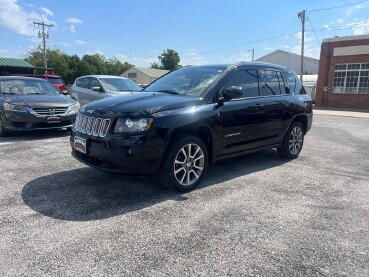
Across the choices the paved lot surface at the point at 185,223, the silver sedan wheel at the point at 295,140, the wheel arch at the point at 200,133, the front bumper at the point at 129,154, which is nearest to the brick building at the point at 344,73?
the silver sedan wheel at the point at 295,140

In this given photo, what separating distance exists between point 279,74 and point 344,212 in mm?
3031

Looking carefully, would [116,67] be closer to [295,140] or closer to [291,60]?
[291,60]

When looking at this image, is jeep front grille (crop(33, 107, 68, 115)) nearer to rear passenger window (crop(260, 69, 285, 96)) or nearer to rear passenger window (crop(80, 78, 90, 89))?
rear passenger window (crop(80, 78, 90, 89))

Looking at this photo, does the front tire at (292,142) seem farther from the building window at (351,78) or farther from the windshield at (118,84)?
the building window at (351,78)

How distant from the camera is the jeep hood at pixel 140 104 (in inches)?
154

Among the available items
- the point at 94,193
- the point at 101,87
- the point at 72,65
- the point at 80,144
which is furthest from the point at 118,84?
the point at 72,65

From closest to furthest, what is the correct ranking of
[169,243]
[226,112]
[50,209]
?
[169,243] → [50,209] → [226,112]

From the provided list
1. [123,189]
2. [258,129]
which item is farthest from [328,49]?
[123,189]

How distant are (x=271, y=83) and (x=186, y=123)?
2.32m

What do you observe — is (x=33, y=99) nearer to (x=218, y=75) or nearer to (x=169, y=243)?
(x=218, y=75)

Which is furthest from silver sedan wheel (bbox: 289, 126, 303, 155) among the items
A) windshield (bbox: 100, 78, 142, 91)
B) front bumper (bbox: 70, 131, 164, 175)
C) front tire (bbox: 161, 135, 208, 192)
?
windshield (bbox: 100, 78, 142, 91)

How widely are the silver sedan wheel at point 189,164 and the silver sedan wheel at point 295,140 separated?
258cm

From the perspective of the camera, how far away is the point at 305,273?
2.53 metres

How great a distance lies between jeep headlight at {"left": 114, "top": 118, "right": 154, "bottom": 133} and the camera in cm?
381
